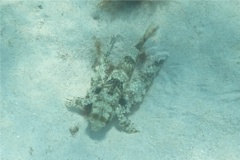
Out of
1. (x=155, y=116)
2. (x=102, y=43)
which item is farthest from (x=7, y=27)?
(x=155, y=116)

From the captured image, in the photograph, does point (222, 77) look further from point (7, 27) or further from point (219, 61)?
point (7, 27)

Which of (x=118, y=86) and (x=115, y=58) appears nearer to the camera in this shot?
(x=118, y=86)

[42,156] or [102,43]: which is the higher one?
[102,43]

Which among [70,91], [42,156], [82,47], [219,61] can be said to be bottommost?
A: [42,156]
